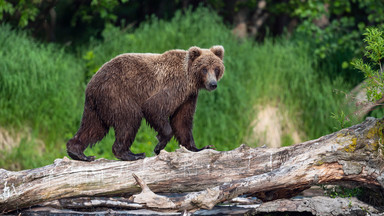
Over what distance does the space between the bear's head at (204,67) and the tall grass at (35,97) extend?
3.52 metres

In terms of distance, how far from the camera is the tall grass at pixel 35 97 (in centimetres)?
856

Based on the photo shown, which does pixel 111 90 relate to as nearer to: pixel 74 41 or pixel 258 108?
pixel 258 108

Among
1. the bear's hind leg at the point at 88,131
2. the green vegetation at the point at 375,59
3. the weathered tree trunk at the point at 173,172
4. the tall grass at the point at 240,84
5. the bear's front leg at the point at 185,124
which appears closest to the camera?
the weathered tree trunk at the point at 173,172

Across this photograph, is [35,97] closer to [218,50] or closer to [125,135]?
[125,135]

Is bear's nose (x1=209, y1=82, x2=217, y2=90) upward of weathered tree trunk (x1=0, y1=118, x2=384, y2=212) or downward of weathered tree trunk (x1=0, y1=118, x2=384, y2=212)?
upward

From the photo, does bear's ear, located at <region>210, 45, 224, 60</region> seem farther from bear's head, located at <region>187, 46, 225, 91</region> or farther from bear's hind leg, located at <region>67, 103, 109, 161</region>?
bear's hind leg, located at <region>67, 103, 109, 161</region>

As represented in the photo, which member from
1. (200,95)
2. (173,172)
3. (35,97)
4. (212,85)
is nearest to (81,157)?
(173,172)

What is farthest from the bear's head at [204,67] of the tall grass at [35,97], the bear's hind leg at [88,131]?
the tall grass at [35,97]

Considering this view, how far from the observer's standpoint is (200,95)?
913cm

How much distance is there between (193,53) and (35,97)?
4189mm

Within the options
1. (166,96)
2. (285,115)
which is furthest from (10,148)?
(285,115)

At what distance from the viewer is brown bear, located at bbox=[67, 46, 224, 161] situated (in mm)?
5316

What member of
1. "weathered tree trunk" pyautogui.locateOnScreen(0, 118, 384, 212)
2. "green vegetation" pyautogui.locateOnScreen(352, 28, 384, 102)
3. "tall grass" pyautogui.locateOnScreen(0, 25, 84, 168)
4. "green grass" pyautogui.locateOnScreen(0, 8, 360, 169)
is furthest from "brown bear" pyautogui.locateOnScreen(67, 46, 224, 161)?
"tall grass" pyautogui.locateOnScreen(0, 25, 84, 168)

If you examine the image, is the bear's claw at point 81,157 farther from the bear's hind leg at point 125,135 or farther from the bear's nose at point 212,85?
the bear's nose at point 212,85
